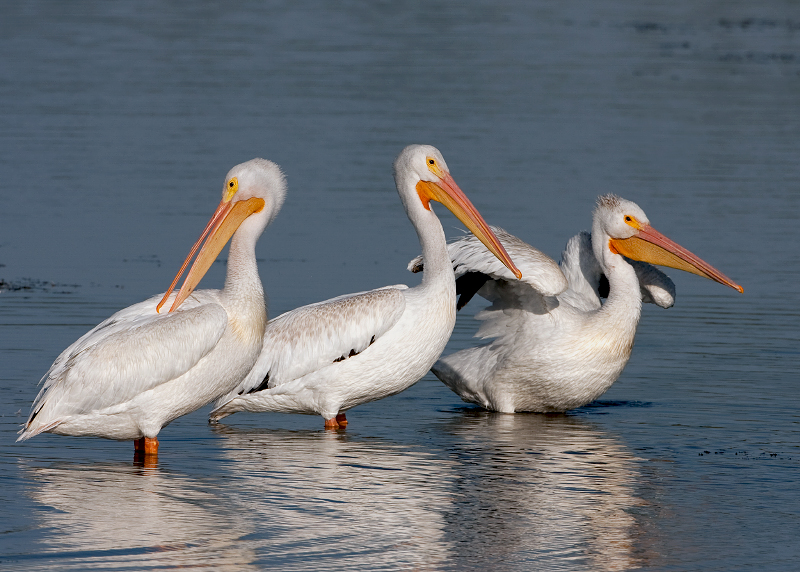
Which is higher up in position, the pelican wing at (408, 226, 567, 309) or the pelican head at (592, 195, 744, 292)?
the pelican head at (592, 195, 744, 292)

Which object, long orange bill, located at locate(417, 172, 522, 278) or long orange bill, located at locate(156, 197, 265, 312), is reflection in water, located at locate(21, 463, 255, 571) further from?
long orange bill, located at locate(417, 172, 522, 278)

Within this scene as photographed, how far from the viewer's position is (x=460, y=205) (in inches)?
283

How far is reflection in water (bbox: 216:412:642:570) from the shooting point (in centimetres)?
487

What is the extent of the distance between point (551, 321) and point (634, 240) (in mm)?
818

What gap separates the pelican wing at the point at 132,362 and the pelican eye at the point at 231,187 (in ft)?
2.29

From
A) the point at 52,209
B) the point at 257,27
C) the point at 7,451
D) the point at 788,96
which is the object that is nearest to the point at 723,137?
the point at 788,96

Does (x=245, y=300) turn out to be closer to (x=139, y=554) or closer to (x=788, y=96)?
(x=139, y=554)

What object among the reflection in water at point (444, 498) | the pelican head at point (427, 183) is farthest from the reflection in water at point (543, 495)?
the pelican head at point (427, 183)

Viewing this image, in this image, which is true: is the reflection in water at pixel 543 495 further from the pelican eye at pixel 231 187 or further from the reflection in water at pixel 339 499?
the pelican eye at pixel 231 187

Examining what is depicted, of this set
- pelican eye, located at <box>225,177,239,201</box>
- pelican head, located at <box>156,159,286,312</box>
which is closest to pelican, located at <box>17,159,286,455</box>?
pelican head, located at <box>156,159,286,312</box>

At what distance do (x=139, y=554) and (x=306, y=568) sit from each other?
0.60m

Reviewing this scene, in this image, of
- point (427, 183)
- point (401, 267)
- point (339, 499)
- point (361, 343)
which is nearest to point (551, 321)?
point (427, 183)

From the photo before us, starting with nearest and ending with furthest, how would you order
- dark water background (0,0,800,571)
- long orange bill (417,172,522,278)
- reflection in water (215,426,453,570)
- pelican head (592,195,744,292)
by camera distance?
reflection in water (215,426,453,570)
dark water background (0,0,800,571)
long orange bill (417,172,522,278)
pelican head (592,195,744,292)

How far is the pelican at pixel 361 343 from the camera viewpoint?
684cm
